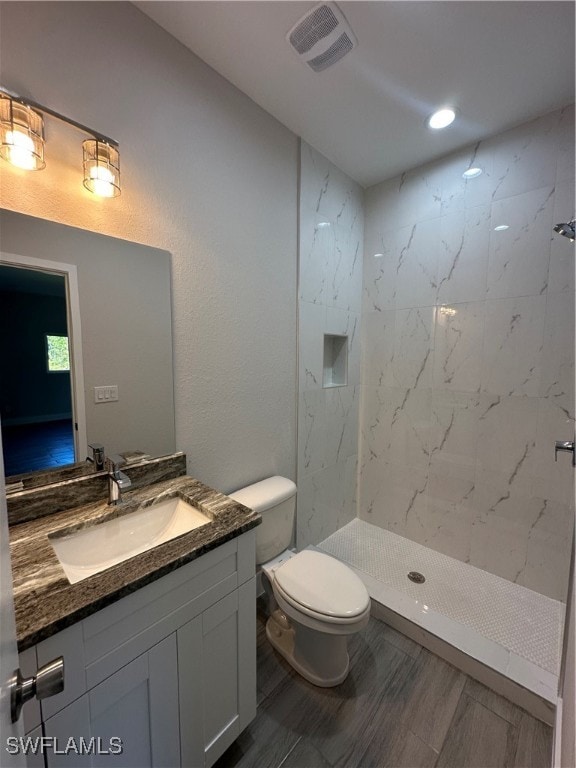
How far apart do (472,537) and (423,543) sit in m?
0.35

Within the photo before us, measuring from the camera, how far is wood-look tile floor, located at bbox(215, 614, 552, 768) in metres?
1.12

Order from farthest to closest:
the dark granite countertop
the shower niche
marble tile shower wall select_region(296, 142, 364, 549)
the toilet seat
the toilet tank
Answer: the shower niche < marble tile shower wall select_region(296, 142, 364, 549) < the toilet tank < the toilet seat < the dark granite countertop

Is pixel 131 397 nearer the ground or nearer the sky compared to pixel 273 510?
nearer the sky

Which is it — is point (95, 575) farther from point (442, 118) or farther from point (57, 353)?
point (442, 118)

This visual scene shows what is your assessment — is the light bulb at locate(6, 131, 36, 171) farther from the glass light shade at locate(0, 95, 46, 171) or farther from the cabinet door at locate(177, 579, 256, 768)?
the cabinet door at locate(177, 579, 256, 768)

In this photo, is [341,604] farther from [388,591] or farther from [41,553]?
[41,553]

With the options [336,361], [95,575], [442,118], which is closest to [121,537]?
[95,575]

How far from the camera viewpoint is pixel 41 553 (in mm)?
860

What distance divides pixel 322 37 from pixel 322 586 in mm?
2259

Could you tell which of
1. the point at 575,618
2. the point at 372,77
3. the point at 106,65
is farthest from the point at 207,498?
the point at 372,77

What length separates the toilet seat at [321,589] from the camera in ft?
4.04

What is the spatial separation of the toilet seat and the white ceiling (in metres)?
2.25

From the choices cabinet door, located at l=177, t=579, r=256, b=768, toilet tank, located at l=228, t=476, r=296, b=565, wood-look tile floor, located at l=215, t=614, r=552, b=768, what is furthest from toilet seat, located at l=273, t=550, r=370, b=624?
Answer: wood-look tile floor, located at l=215, t=614, r=552, b=768

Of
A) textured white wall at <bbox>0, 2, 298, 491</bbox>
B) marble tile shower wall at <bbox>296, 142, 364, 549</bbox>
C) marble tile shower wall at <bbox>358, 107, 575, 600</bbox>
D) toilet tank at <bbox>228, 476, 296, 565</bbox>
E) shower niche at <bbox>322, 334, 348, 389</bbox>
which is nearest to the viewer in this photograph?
textured white wall at <bbox>0, 2, 298, 491</bbox>
